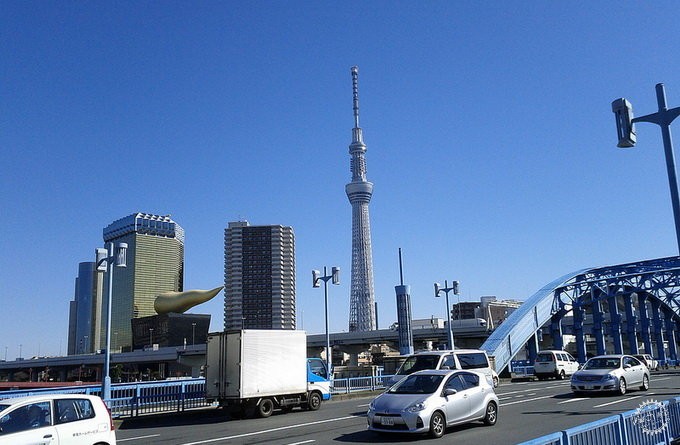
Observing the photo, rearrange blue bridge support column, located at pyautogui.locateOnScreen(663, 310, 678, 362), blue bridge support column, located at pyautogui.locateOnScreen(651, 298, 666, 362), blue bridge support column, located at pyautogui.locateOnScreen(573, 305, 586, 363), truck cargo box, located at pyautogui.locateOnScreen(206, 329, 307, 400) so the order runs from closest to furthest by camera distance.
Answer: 1. truck cargo box, located at pyautogui.locateOnScreen(206, 329, 307, 400)
2. blue bridge support column, located at pyautogui.locateOnScreen(573, 305, 586, 363)
3. blue bridge support column, located at pyautogui.locateOnScreen(651, 298, 666, 362)
4. blue bridge support column, located at pyautogui.locateOnScreen(663, 310, 678, 362)

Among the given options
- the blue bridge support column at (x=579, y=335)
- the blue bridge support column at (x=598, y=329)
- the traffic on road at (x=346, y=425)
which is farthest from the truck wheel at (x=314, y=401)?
the blue bridge support column at (x=598, y=329)

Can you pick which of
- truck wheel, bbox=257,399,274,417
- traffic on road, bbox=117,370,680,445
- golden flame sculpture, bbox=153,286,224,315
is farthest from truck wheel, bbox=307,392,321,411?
golden flame sculpture, bbox=153,286,224,315

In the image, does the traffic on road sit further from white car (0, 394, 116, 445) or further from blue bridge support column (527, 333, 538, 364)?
blue bridge support column (527, 333, 538, 364)

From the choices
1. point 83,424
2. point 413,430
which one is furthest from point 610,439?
point 83,424

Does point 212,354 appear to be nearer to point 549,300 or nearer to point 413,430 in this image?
point 413,430

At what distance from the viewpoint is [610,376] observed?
76.3 feet

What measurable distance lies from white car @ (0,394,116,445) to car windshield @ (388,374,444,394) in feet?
22.2

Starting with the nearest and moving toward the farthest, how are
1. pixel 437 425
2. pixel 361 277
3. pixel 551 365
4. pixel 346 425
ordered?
pixel 437 425, pixel 346 425, pixel 551 365, pixel 361 277

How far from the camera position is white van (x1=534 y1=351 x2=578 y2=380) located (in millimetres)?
39406

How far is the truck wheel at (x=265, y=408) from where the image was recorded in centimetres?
2133

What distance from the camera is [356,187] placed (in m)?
194

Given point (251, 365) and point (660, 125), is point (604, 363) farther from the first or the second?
point (251, 365)

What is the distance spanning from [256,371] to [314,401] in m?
3.71

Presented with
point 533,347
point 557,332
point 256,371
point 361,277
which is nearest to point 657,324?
point 557,332
